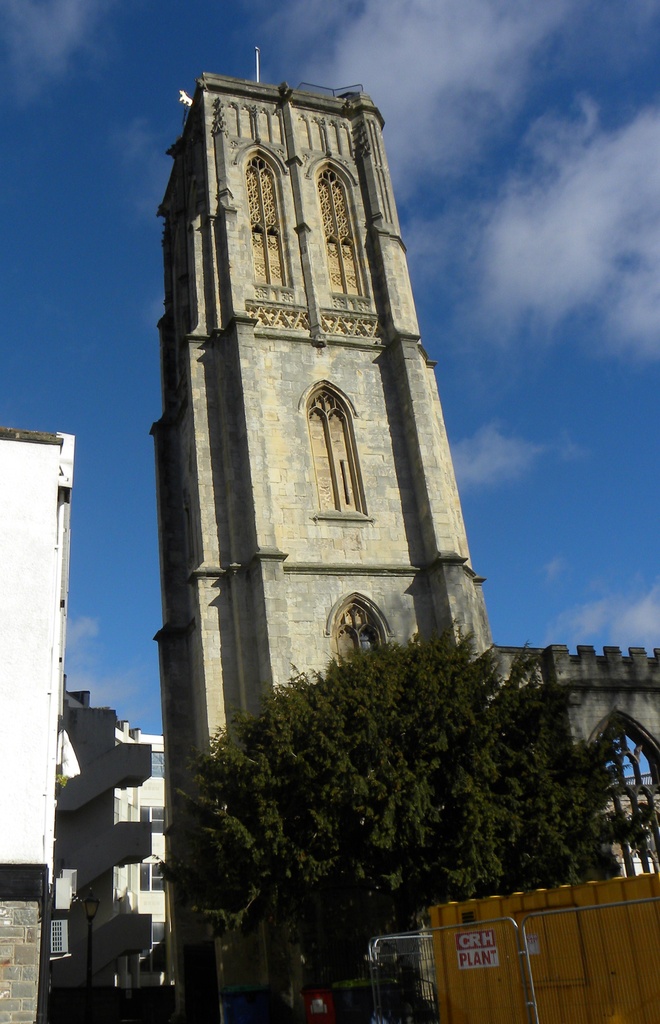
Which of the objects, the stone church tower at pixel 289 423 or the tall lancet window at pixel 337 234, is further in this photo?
the tall lancet window at pixel 337 234

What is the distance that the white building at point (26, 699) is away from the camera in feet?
40.3

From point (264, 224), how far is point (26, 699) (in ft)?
69.0


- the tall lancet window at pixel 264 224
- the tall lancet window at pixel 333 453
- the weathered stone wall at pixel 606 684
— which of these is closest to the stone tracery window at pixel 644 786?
the weathered stone wall at pixel 606 684

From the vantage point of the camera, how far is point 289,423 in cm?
2734

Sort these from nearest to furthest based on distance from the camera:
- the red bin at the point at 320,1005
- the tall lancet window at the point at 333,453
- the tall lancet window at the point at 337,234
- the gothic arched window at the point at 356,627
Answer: the red bin at the point at 320,1005 → the gothic arched window at the point at 356,627 → the tall lancet window at the point at 333,453 → the tall lancet window at the point at 337,234

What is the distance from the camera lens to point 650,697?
26.2m

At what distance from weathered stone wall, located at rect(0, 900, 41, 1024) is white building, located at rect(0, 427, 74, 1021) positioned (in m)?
0.01

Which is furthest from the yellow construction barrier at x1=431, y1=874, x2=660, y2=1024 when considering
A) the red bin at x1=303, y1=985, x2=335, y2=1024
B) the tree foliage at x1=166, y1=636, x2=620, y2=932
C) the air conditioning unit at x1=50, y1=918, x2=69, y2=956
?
→ the air conditioning unit at x1=50, y1=918, x2=69, y2=956

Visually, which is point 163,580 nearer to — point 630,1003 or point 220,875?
point 220,875

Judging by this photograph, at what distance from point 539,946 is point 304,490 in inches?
669

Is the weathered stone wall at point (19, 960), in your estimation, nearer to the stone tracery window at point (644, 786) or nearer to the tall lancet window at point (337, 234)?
the stone tracery window at point (644, 786)

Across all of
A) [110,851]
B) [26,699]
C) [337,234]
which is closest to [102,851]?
[110,851]

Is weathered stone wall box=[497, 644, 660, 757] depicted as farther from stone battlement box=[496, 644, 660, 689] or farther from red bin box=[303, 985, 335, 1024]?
red bin box=[303, 985, 335, 1024]

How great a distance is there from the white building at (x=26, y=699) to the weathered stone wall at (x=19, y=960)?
0.04 ft
